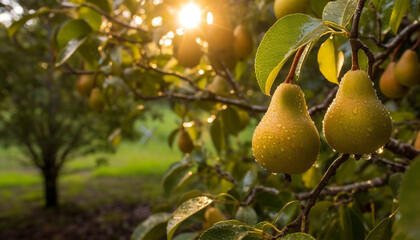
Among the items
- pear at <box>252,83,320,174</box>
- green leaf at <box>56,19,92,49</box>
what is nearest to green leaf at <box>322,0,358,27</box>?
pear at <box>252,83,320,174</box>

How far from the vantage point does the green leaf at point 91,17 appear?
123 centimetres

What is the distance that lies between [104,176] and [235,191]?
6403 mm

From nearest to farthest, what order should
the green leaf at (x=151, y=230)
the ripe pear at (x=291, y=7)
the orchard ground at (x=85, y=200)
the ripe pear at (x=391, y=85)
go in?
the ripe pear at (x=291, y=7)
the green leaf at (x=151, y=230)
the ripe pear at (x=391, y=85)
the orchard ground at (x=85, y=200)

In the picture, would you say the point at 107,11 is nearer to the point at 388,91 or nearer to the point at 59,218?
the point at 388,91

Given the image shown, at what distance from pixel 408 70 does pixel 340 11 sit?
0.65 metres

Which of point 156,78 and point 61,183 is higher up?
point 156,78

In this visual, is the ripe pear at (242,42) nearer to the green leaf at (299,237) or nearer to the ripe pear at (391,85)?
the ripe pear at (391,85)

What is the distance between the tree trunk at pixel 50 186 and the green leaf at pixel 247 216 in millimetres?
4383

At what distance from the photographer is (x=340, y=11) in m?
0.57

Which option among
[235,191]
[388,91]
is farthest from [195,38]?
[388,91]

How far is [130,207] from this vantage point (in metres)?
4.86

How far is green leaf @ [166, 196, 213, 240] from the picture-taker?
0.68m

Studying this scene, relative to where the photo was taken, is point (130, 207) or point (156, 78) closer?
point (156, 78)

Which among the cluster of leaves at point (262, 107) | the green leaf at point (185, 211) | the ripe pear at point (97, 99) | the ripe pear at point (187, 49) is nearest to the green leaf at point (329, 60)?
the cluster of leaves at point (262, 107)
